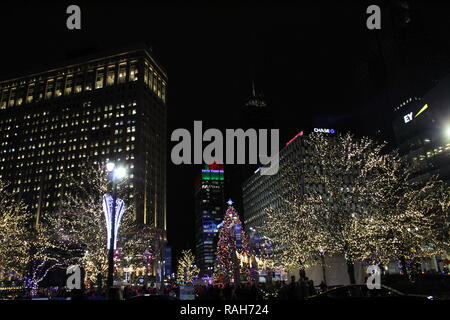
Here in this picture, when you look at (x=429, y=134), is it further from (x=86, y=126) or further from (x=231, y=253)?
(x=86, y=126)

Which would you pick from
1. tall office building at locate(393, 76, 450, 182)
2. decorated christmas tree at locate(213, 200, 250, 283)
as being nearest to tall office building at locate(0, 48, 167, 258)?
decorated christmas tree at locate(213, 200, 250, 283)

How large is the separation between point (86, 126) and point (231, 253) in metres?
100

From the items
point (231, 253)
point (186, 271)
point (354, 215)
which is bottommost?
point (186, 271)

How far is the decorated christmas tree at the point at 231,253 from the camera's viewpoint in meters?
41.5

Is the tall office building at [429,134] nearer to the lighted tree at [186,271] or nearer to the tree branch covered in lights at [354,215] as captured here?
the tree branch covered in lights at [354,215]

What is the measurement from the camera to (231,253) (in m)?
42.1

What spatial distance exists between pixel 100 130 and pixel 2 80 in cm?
6298

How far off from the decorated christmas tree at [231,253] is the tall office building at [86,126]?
7073cm

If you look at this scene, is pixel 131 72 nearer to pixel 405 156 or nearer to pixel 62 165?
pixel 62 165

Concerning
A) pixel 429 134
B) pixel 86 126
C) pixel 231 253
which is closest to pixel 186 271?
pixel 86 126

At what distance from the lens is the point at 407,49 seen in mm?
113500

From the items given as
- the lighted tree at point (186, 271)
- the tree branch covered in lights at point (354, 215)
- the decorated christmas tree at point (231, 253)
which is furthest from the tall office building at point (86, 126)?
the tree branch covered in lights at point (354, 215)
